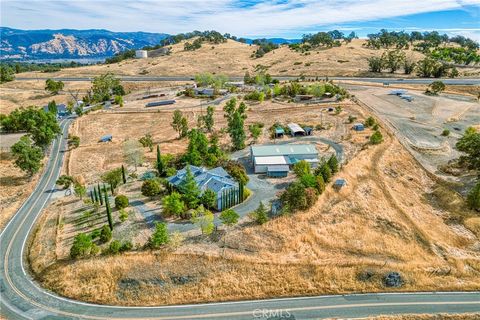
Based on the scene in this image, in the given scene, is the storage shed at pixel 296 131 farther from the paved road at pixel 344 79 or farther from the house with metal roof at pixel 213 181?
the paved road at pixel 344 79

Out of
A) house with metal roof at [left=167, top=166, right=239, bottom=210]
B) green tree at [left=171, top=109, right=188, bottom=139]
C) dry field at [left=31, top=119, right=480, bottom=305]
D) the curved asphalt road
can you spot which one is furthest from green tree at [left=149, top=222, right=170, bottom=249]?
green tree at [left=171, top=109, right=188, bottom=139]

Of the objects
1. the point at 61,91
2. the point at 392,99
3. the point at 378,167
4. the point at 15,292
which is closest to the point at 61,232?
the point at 15,292

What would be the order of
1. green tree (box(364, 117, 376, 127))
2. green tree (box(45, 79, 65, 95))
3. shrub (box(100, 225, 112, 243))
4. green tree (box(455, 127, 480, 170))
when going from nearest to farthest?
shrub (box(100, 225, 112, 243)) → green tree (box(455, 127, 480, 170)) → green tree (box(364, 117, 376, 127)) → green tree (box(45, 79, 65, 95))

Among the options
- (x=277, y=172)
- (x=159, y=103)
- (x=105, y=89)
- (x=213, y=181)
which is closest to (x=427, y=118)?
(x=277, y=172)

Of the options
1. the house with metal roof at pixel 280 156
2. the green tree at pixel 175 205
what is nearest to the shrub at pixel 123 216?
the green tree at pixel 175 205

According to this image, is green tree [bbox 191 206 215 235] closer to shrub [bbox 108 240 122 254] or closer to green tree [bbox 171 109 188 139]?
shrub [bbox 108 240 122 254]
